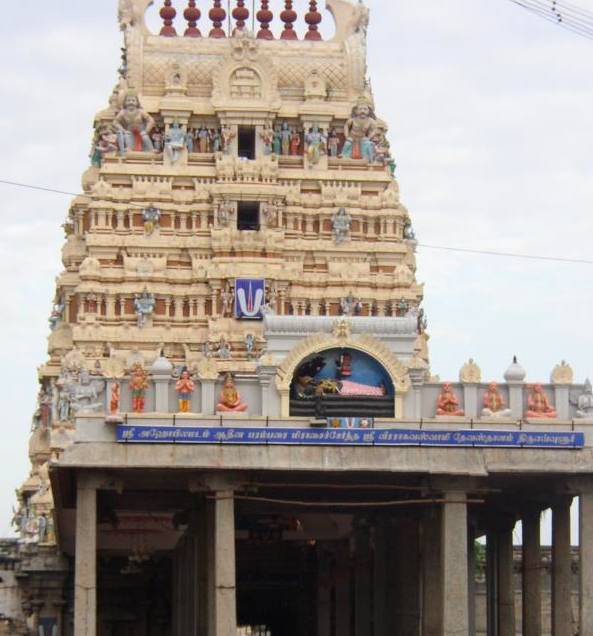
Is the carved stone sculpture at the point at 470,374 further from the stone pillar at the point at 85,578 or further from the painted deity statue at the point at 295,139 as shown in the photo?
the painted deity statue at the point at 295,139

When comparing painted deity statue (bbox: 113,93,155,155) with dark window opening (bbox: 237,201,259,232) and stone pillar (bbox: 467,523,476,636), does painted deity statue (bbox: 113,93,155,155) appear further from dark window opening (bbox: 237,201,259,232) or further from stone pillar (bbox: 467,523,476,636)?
stone pillar (bbox: 467,523,476,636)

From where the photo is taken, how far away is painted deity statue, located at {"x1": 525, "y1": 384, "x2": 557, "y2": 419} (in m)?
60.3

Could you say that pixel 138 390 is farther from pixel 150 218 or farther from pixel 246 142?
pixel 246 142

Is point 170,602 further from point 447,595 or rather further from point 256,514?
point 447,595

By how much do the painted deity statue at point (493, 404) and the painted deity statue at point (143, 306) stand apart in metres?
29.0

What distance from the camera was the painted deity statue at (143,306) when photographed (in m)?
86.8

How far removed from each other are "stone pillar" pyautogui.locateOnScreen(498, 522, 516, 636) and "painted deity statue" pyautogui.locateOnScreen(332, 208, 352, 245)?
20.0 meters

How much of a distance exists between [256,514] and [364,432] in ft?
51.0

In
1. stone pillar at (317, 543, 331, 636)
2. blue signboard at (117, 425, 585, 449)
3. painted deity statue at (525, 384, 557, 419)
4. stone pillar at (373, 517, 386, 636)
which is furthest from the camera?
stone pillar at (317, 543, 331, 636)

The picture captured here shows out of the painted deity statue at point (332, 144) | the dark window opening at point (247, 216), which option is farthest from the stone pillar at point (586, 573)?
the painted deity statue at point (332, 144)

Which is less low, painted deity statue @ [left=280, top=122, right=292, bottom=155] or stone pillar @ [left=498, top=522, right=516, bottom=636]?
painted deity statue @ [left=280, top=122, right=292, bottom=155]

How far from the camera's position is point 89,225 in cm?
9056

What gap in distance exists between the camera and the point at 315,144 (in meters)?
90.8

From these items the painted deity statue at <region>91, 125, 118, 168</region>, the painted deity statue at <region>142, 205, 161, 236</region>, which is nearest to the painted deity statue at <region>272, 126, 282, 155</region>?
the painted deity statue at <region>142, 205, 161, 236</region>
